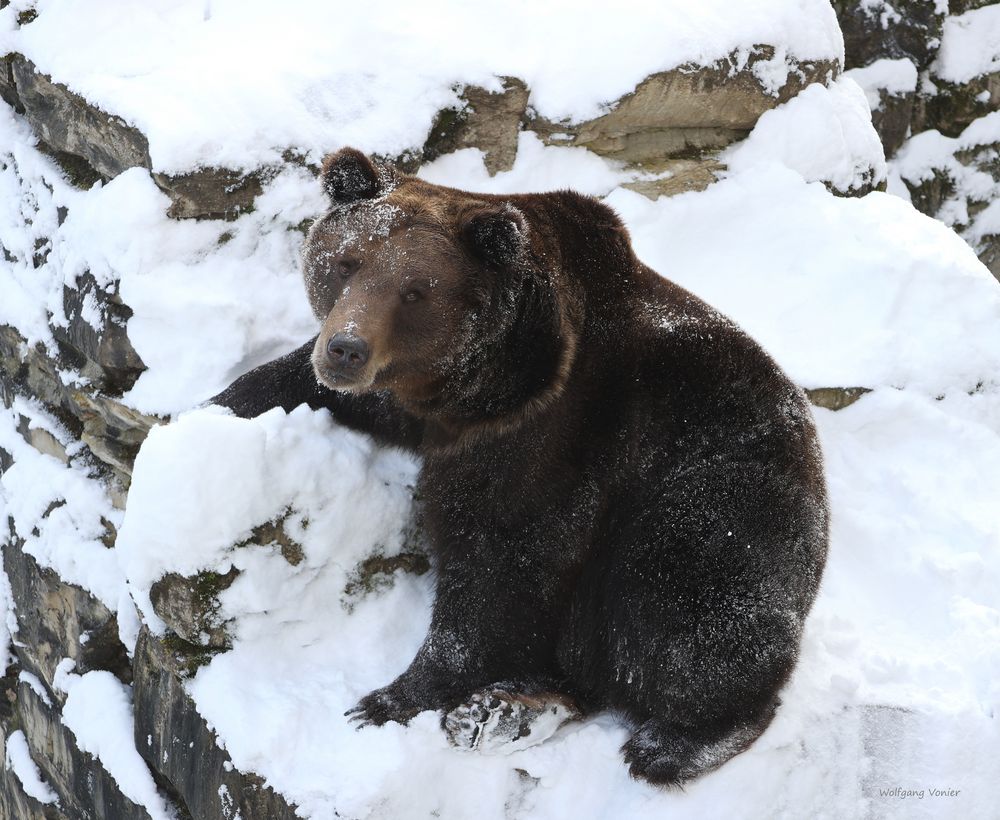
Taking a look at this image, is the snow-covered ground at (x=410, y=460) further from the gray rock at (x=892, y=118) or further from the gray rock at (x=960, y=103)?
A: the gray rock at (x=960, y=103)

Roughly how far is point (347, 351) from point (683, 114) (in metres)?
3.53

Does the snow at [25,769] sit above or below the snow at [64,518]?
below

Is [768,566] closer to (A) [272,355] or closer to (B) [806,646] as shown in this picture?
(B) [806,646]

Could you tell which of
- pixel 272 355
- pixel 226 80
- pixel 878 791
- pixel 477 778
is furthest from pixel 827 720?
pixel 226 80

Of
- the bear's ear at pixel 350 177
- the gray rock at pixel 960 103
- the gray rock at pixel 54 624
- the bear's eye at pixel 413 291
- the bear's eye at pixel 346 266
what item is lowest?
the gray rock at pixel 54 624

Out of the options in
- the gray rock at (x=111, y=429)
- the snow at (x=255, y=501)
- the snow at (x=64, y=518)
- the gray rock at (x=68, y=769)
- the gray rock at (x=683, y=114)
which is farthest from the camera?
the gray rock at (x=683, y=114)

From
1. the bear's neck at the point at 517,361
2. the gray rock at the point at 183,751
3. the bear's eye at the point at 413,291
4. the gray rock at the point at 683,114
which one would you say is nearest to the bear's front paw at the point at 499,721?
the gray rock at the point at 183,751

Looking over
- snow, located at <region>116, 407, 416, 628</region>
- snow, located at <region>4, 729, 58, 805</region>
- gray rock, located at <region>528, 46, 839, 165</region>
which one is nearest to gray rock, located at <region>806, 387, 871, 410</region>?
gray rock, located at <region>528, 46, 839, 165</region>

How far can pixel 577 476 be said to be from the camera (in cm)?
394

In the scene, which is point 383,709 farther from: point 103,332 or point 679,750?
point 103,332

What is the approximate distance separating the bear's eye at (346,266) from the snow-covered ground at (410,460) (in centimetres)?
77

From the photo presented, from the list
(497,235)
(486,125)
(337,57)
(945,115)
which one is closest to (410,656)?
(497,235)

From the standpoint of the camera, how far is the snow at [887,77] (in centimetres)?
1026

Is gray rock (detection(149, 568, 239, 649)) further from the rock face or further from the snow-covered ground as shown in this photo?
the rock face
